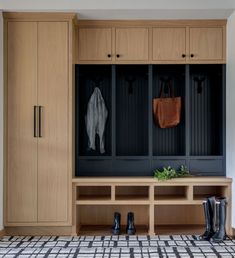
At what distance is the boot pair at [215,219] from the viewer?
4727 millimetres

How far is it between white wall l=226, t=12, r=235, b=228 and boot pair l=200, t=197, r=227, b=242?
0.22 meters

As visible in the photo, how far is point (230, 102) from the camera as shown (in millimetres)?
5078

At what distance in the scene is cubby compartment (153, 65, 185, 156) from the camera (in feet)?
18.1

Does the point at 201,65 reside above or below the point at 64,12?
below

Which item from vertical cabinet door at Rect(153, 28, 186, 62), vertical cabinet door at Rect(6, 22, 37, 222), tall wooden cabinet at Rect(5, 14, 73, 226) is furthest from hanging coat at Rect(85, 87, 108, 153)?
vertical cabinet door at Rect(153, 28, 186, 62)

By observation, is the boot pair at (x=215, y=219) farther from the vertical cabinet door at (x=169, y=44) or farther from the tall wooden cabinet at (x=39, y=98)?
the vertical cabinet door at (x=169, y=44)

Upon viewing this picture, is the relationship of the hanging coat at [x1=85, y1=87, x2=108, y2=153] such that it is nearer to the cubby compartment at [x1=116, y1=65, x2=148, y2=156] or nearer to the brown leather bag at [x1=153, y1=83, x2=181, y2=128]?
the cubby compartment at [x1=116, y1=65, x2=148, y2=156]

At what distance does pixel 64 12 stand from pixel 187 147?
200 cm

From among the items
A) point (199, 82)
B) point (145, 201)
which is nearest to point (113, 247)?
point (145, 201)

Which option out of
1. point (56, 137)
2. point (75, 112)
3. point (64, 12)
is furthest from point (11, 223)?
point (64, 12)

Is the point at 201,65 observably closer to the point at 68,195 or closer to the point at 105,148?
the point at 105,148

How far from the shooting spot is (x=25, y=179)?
492 centimetres

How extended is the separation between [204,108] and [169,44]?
872 mm

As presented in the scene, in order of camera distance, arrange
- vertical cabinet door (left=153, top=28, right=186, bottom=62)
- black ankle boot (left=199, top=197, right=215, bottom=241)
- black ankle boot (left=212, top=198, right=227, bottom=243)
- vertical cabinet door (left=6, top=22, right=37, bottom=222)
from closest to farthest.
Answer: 1. black ankle boot (left=212, top=198, right=227, bottom=243)
2. black ankle boot (left=199, top=197, right=215, bottom=241)
3. vertical cabinet door (left=6, top=22, right=37, bottom=222)
4. vertical cabinet door (left=153, top=28, right=186, bottom=62)
